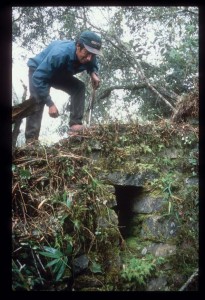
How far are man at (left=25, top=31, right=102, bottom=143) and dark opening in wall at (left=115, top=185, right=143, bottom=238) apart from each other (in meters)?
1.12

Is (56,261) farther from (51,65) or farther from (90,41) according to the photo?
(90,41)

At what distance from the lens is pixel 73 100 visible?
4.94m

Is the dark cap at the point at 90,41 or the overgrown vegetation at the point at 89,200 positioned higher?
the dark cap at the point at 90,41

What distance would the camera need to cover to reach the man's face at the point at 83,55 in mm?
4332

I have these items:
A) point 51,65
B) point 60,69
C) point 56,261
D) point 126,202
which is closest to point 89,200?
point 56,261

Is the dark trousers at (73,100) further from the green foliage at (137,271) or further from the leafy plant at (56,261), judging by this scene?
the green foliage at (137,271)

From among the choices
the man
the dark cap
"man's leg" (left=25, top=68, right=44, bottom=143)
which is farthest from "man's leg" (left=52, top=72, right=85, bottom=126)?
the dark cap

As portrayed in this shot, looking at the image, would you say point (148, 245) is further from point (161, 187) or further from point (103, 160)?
point (103, 160)

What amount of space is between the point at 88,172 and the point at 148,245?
Answer: 1051 millimetres

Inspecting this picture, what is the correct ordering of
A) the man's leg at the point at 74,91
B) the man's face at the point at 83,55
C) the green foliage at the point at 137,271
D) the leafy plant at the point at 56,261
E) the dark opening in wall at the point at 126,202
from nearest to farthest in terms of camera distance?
the leafy plant at the point at 56,261
the green foliage at the point at 137,271
the dark opening in wall at the point at 126,202
the man's face at the point at 83,55
the man's leg at the point at 74,91

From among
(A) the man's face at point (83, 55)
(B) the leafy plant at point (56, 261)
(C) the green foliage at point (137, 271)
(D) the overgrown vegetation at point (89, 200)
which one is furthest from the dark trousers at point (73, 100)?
(C) the green foliage at point (137, 271)

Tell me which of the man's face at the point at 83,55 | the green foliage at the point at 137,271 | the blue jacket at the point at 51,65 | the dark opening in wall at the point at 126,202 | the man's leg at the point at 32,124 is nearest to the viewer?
the green foliage at the point at 137,271

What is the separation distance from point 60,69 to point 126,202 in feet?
7.26

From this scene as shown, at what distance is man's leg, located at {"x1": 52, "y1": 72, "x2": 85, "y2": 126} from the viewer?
188 inches
